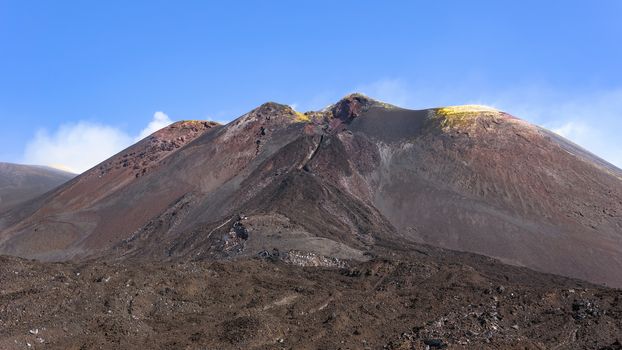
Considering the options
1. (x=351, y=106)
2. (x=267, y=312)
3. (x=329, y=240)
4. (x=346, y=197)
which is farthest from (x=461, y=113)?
(x=267, y=312)

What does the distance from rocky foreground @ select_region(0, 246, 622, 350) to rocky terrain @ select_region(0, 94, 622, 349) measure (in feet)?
0.31

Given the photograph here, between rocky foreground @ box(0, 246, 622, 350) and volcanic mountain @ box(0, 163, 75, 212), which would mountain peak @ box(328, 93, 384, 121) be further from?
volcanic mountain @ box(0, 163, 75, 212)

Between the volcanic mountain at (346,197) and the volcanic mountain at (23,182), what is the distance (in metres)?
39.7

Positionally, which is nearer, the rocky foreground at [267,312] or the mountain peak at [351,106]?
the rocky foreground at [267,312]

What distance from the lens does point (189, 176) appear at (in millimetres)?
72375

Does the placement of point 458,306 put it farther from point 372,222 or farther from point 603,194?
point 603,194

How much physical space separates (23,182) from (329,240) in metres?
121

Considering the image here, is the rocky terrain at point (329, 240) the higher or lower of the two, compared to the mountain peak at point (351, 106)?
lower

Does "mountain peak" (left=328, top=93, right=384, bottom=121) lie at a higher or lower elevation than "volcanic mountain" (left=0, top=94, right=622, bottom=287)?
higher

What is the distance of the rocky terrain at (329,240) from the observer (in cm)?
2259

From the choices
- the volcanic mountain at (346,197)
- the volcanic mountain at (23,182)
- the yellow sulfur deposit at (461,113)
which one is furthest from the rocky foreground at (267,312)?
the volcanic mountain at (23,182)

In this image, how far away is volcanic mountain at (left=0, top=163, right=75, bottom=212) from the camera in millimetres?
119094

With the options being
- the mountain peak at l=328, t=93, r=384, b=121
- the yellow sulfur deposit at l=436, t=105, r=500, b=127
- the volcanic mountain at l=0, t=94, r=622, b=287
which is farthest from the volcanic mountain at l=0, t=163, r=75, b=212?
the yellow sulfur deposit at l=436, t=105, r=500, b=127

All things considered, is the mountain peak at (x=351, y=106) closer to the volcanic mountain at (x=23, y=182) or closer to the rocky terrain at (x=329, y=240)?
the rocky terrain at (x=329, y=240)
